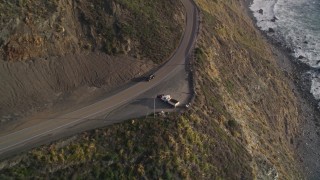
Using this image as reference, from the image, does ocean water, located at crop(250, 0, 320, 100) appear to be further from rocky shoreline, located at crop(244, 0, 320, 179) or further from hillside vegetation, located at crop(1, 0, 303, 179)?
hillside vegetation, located at crop(1, 0, 303, 179)

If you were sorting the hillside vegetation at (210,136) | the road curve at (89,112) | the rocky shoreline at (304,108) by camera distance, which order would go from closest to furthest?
the hillside vegetation at (210,136), the road curve at (89,112), the rocky shoreline at (304,108)

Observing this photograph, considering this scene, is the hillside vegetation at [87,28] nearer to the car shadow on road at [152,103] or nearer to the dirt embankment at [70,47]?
the dirt embankment at [70,47]

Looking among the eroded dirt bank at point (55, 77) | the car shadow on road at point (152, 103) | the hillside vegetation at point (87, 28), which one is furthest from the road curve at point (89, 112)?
the eroded dirt bank at point (55, 77)

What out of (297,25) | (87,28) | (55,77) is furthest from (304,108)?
(55,77)

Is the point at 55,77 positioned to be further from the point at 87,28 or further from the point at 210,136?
the point at 210,136

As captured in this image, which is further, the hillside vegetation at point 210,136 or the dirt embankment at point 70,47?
the dirt embankment at point 70,47

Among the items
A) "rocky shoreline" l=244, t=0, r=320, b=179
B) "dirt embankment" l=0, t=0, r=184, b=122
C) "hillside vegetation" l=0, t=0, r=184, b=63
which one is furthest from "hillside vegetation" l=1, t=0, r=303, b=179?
"dirt embankment" l=0, t=0, r=184, b=122

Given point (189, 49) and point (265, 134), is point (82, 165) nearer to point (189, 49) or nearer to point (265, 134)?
point (189, 49)

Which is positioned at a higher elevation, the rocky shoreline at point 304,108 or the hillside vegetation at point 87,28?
the hillside vegetation at point 87,28
